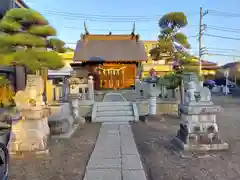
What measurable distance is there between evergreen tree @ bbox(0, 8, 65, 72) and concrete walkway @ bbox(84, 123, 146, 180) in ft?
8.71

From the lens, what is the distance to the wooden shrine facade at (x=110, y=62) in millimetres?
18141

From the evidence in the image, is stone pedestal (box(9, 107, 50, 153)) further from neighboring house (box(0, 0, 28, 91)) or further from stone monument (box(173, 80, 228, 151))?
neighboring house (box(0, 0, 28, 91))

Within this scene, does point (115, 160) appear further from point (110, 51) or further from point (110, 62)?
point (110, 51)

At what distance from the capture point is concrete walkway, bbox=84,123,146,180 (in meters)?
3.60

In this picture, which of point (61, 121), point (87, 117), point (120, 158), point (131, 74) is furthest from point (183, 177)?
point (131, 74)

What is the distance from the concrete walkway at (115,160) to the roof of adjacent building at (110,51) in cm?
1234

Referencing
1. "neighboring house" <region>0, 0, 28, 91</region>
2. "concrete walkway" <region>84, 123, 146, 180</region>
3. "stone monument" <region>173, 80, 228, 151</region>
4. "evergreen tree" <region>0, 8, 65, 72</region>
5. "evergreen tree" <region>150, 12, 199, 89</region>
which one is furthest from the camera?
"neighboring house" <region>0, 0, 28, 91</region>

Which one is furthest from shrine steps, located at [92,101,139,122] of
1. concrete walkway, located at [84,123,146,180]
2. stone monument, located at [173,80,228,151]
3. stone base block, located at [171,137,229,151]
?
stone base block, located at [171,137,229,151]

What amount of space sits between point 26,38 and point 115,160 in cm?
386

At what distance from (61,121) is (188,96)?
3613mm

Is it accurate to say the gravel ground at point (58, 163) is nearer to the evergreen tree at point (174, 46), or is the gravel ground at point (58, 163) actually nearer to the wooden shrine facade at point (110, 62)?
the evergreen tree at point (174, 46)

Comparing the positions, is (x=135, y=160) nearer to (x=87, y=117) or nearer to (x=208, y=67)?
(x=87, y=117)

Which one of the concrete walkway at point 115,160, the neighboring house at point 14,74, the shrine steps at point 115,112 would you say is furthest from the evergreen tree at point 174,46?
the neighboring house at point 14,74

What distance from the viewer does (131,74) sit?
62.0 feet
